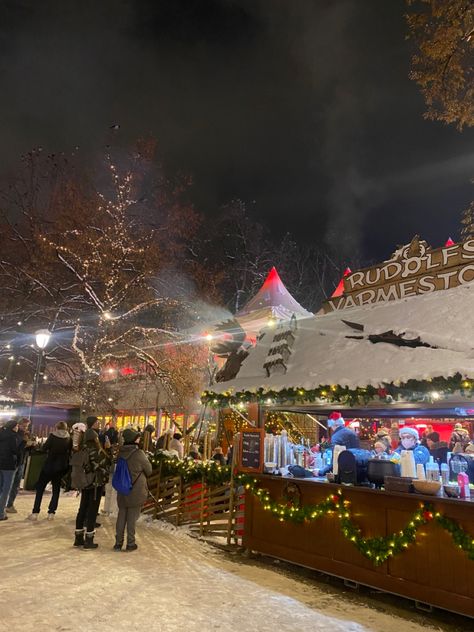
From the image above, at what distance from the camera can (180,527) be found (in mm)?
7965

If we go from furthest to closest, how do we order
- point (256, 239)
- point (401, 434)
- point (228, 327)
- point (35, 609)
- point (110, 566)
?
1. point (256, 239)
2. point (228, 327)
3. point (401, 434)
4. point (110, 566)
5. point (35, 609)

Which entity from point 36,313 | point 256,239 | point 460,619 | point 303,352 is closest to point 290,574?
point 460,619

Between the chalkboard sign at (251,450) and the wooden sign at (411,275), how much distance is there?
2767 mm

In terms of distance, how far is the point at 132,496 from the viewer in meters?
6.23

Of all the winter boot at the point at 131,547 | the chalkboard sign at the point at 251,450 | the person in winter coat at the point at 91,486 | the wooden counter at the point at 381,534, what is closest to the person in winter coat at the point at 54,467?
the person in winter coat at the point at 91,486

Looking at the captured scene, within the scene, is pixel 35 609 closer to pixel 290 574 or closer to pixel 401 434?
pixel 290 574

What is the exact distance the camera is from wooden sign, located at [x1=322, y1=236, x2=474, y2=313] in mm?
6367

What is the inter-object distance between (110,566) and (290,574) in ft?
7.30

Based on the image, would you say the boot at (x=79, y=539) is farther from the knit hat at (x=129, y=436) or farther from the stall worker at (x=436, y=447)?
the stall worker at (x=436, y=447)

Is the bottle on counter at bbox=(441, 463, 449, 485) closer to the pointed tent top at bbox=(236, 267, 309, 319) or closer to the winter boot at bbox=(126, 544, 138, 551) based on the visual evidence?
the winter boot at bbox=(126, 544, 138, 551)

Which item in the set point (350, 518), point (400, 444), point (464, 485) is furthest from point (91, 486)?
point (464, 485)

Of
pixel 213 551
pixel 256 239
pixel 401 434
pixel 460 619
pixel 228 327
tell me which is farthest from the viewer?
pixel 256 239

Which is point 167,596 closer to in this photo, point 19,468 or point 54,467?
point 54,467

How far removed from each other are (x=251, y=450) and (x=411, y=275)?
3692mm
